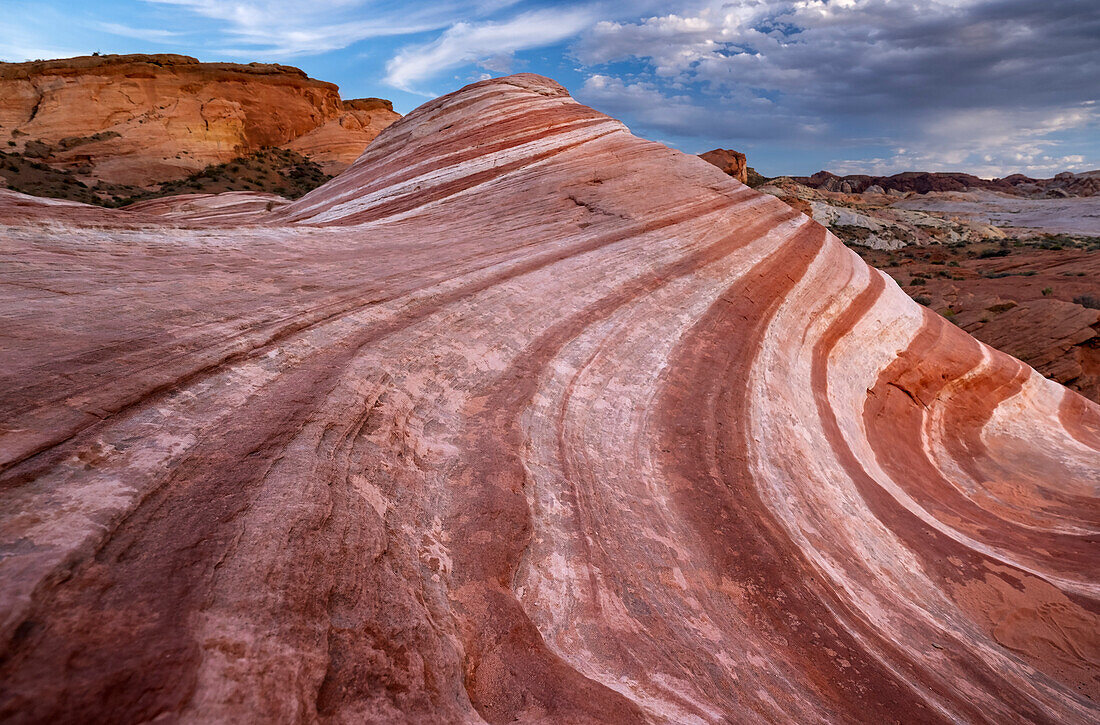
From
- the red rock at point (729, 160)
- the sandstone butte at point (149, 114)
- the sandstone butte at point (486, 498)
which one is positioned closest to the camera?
the sandstone butte at point (486, 498)

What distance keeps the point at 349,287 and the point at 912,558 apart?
509cm

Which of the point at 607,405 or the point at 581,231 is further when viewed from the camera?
the point at 581,231

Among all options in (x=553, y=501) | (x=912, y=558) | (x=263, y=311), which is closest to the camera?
(x=553, y=501)

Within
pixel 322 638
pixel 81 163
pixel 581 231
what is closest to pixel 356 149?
A: pixel 81 163

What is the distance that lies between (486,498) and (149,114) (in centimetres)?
3993

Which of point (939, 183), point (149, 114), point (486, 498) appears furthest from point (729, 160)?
point (939, 183)

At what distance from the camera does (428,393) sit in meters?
3.74

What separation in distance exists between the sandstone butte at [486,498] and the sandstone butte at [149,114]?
1288 inches

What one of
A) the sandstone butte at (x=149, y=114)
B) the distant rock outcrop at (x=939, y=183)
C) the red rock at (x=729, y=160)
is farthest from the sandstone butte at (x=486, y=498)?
the distant rock outcrop at (x=939, y=183)

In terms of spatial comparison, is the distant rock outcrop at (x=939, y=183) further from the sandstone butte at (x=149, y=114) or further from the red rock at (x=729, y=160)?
the sandstone butte at (x=149, y=114)

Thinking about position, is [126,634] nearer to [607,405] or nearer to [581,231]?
[607,405]

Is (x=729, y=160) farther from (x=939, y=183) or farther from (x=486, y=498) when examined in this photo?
(x=939, y=183)

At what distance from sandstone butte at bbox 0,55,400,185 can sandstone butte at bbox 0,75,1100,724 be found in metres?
32.7

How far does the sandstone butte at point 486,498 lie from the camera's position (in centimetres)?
173
